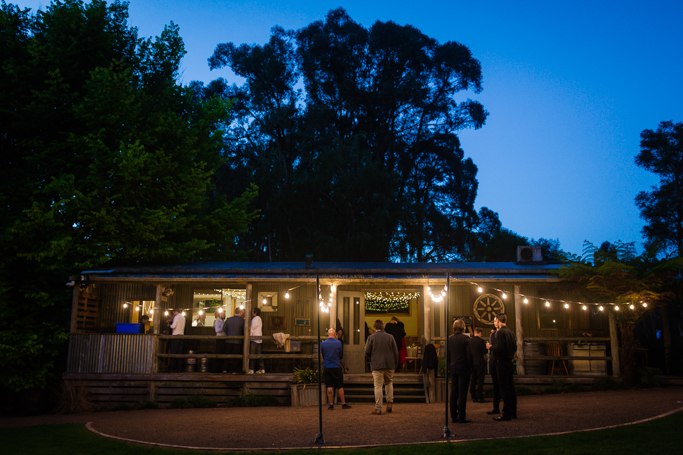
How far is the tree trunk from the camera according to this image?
13727 mm

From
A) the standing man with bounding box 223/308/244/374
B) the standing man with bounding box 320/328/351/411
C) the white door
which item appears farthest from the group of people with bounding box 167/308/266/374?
the standing man with bounding box 320/328/351/411

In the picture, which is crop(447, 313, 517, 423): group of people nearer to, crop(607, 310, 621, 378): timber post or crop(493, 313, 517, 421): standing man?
crop(493, 313, 517, 421): standing man

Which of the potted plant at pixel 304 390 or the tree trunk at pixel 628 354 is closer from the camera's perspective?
the potted plant at pixel 304 390

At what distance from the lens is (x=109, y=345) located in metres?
14.5

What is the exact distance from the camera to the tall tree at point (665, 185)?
3409 cm

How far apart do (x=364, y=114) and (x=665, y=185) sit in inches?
766

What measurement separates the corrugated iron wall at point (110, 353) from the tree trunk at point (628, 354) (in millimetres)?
11925

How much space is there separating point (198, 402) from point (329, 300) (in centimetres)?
423

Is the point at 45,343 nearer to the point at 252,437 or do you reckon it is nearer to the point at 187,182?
the point at 187,182

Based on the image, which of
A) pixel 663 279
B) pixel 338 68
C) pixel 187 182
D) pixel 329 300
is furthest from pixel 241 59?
pixel 663 279

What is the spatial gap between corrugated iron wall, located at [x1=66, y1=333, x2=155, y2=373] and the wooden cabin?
25mm

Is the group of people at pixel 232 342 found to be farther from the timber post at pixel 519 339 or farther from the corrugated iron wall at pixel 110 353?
the timber post at pixel 519 339

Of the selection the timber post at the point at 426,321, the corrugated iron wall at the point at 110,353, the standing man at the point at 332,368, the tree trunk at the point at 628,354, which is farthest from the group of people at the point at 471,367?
the corrugated iron wall at the point at 110,353

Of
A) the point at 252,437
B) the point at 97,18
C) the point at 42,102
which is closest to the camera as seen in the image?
the point at 252,437
